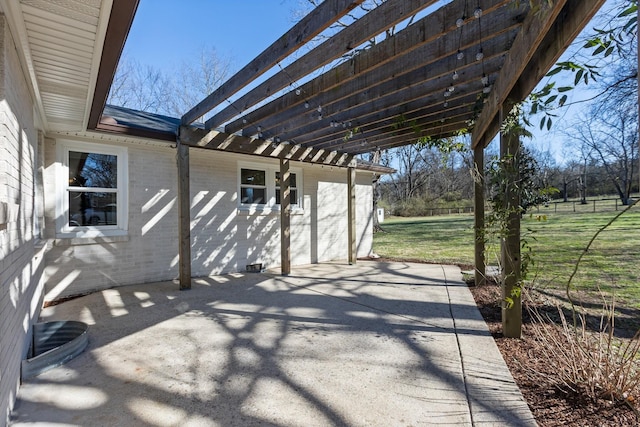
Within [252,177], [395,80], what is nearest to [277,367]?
[395,80]

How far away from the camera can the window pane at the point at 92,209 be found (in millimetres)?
5305

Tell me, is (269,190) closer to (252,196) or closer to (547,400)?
(252,196)

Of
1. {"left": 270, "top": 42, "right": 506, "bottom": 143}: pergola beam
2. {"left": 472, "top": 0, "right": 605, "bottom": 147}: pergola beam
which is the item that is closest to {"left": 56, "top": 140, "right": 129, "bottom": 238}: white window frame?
{"left": 270, "top": 42, "right": 506, "bottom": 143}: pergola beam

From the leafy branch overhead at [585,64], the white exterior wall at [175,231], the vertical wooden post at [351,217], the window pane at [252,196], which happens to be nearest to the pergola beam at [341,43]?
the leafy branch overhead at [585,64]

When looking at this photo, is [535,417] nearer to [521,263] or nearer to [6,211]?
[521,263]

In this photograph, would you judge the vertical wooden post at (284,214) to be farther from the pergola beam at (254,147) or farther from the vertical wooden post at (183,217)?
the vertical wooden post at (183,217)

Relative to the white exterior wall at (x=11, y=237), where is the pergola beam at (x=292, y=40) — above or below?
above

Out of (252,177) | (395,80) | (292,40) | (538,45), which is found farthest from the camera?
(252,177)

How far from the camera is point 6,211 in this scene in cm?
183

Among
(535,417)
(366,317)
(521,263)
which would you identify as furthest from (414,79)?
(535,417)

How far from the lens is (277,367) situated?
110 inches

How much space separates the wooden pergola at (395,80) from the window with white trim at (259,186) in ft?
3.40

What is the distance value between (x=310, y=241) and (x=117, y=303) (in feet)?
16.0

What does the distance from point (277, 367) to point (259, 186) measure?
5.51 metres
